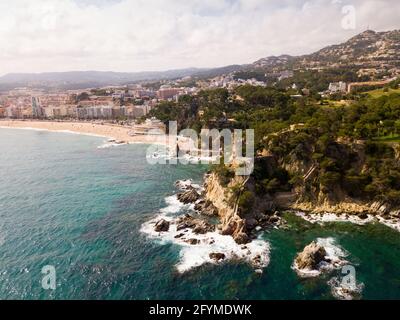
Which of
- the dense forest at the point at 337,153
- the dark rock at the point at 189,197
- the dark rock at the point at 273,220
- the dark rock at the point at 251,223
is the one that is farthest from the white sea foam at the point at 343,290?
the dark rock at the point at 189,197

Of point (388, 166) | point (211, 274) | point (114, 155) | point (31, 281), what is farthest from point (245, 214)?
point (114, 155)

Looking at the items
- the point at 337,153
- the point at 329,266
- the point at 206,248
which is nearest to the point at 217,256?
the point at 206,248

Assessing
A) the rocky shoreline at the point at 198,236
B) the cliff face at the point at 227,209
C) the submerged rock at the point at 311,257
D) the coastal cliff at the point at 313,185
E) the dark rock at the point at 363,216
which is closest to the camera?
the submerged rock at the point at 311,257

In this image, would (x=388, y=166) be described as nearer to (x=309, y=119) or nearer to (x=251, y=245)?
(x=309, y=119)

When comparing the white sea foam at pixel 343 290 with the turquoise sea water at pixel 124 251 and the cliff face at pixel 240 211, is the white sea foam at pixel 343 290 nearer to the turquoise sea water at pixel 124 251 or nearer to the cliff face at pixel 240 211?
the turquoise sea water at pixel 124 251

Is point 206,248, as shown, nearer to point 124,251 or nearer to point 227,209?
point 227,209

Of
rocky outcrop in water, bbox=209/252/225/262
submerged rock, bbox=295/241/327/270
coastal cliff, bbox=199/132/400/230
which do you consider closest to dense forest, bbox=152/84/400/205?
coastal cliff, bbox=199/132/400/230
